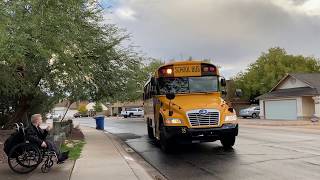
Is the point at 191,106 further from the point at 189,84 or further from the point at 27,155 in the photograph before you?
the point at 27,155

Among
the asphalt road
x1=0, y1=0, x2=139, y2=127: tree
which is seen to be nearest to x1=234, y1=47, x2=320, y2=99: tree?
x1=0, y1=0, x2=139, y2=127: tree

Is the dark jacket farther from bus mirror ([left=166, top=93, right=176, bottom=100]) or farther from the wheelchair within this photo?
bus mirror ([left=166, top=93, right=176, bottom=100])

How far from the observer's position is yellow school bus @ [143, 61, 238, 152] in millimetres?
15391

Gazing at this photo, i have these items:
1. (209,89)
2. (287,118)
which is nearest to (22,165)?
(209,89)

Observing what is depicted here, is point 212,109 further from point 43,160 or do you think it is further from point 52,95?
point 52,95

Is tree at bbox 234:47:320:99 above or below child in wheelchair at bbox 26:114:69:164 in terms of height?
above

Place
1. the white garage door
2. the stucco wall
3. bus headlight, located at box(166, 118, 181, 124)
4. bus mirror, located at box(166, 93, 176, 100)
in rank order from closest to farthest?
bus headlight, located at box(166, 118, 181, 124) < bus mirror, located at box(166, 93, 176, 100) < the stucco wall < the white garage door

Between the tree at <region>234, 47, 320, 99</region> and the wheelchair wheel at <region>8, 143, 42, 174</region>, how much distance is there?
211ft

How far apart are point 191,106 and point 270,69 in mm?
61161

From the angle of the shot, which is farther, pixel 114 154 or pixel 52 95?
pixel 52 95

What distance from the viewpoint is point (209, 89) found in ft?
55.7

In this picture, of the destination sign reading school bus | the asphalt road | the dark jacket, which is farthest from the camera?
the destination sign reading school bus

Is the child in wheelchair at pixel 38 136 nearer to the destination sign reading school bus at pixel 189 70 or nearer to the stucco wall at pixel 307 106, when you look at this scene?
the destination sign reading school bus at pixel 189 70

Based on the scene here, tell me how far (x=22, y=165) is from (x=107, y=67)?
13.6 m
